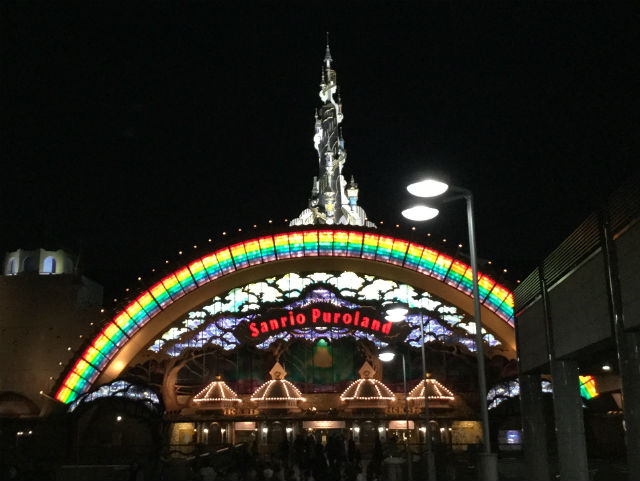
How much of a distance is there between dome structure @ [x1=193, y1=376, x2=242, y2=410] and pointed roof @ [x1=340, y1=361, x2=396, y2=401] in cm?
758

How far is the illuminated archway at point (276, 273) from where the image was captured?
54.2 meters

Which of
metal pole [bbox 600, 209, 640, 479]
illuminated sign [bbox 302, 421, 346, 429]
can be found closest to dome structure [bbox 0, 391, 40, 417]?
illuminated sign [bbox 302, 421, 346, 429]

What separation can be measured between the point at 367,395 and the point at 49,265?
29.5 metres

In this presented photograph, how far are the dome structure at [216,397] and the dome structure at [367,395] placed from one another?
7.58 m

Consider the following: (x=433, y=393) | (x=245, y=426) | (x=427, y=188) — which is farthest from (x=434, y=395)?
(x=427, y=188)

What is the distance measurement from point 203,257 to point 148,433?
13.0m

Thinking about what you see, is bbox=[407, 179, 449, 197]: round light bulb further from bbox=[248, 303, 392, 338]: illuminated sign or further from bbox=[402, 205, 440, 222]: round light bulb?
bbox=[248, 303, 392, 338]: illuminated sign

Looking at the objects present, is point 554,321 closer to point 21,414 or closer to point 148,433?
point 148,433

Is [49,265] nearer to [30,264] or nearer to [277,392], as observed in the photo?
[30,264]

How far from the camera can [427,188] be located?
17.2m

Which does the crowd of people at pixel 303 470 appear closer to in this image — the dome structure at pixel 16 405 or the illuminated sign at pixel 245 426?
the illuminated sign at pixel 245 426

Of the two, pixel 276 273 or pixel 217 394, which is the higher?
pixel 276 273

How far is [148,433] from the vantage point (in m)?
51.4

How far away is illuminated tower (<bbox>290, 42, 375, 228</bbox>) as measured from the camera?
344 ft
